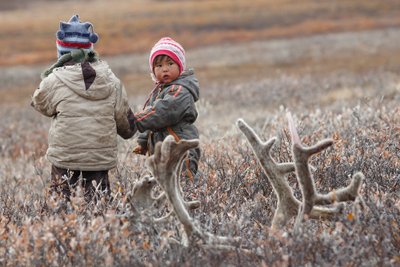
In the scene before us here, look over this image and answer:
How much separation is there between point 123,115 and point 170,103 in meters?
0.41

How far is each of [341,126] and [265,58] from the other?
2335 cm

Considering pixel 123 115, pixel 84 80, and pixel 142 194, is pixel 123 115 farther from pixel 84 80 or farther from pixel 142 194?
pixel 142 194

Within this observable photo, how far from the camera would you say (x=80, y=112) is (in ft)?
17.0

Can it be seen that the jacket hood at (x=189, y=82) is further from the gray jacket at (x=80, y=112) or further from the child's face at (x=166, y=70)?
the gray jacket at (x=80, y=112)

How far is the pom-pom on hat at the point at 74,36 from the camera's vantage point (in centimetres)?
523

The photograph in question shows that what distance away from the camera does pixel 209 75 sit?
25703mm

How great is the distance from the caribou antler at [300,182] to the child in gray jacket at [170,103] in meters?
1.57

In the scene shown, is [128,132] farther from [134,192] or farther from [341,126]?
[341,126]

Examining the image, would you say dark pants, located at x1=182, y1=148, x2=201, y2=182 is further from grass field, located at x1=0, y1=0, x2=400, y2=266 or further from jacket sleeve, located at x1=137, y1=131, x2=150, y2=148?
jacket sleeve, located at x1=137, y1=131, x2=150, y2=148

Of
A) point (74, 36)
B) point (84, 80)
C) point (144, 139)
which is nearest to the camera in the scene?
point (84, 80)

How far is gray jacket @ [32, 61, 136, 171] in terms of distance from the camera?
5.15m

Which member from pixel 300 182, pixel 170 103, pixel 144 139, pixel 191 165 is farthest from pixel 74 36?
pixel 300 182

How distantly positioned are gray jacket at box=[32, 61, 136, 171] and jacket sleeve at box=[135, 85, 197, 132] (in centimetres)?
25

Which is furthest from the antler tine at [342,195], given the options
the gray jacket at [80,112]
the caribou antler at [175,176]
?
the gray jacket at [80,112]
